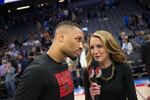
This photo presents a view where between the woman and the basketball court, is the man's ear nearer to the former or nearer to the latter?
the woman

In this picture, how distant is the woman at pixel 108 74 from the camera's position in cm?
330

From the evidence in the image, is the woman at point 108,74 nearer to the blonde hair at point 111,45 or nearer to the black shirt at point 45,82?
the blonde hair at point 111,45

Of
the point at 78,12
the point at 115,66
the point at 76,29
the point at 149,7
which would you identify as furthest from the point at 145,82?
the point at 78,12

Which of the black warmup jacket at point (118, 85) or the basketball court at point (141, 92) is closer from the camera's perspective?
the black warmup jacket at point (118, 85)

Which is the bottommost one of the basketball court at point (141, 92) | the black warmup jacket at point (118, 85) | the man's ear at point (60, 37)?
the basketball court at point (141, 92)

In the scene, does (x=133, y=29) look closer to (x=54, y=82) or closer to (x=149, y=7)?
(x=149, y=7)

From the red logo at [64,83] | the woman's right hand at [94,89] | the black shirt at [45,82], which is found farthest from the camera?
the woman's right hand at [94,89]

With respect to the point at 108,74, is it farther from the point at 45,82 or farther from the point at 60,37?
the point at 45,82

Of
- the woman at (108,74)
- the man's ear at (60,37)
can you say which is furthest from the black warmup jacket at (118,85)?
the man's ear at (60,37)

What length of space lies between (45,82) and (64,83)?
22 cm

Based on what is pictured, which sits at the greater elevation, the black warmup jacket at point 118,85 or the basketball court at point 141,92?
the black warmup jacket at point 118,85

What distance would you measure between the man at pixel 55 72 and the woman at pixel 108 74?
2.11ft

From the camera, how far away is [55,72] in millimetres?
2580

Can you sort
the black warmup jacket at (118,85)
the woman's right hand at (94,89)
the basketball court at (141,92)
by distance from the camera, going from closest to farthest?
the woman's right hand at (94,89) → the black warmup jacket at (118,85) → the basketball court at (141,92)
